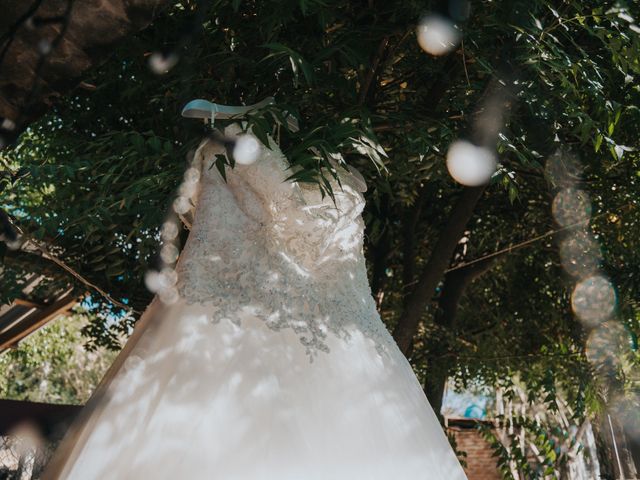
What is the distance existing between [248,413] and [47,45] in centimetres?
104

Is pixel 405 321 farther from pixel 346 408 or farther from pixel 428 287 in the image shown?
pixel 346 408

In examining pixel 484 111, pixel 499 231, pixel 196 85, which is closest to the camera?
pixel 484 111

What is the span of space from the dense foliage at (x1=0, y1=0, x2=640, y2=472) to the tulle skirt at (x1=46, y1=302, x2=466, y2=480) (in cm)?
55

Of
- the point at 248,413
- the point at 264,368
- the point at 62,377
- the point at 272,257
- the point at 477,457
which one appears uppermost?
the point at 62,377

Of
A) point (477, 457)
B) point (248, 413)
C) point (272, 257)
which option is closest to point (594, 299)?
point (272, 257)

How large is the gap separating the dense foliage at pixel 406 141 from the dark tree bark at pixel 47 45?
45 centimetres

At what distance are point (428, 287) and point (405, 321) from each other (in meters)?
0.22

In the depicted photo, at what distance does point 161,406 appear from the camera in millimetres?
1713

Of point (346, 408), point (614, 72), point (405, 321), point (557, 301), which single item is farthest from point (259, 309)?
point (557, 301)

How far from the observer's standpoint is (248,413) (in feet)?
5.70

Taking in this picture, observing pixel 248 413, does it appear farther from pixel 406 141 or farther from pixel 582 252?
pixel 582 252

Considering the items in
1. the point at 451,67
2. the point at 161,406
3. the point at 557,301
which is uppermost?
the point at 557,301

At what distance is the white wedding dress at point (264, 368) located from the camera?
1.66m

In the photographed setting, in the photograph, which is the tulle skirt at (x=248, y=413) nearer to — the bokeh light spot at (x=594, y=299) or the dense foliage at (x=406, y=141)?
the dense foliage at (x=406, y=141)
